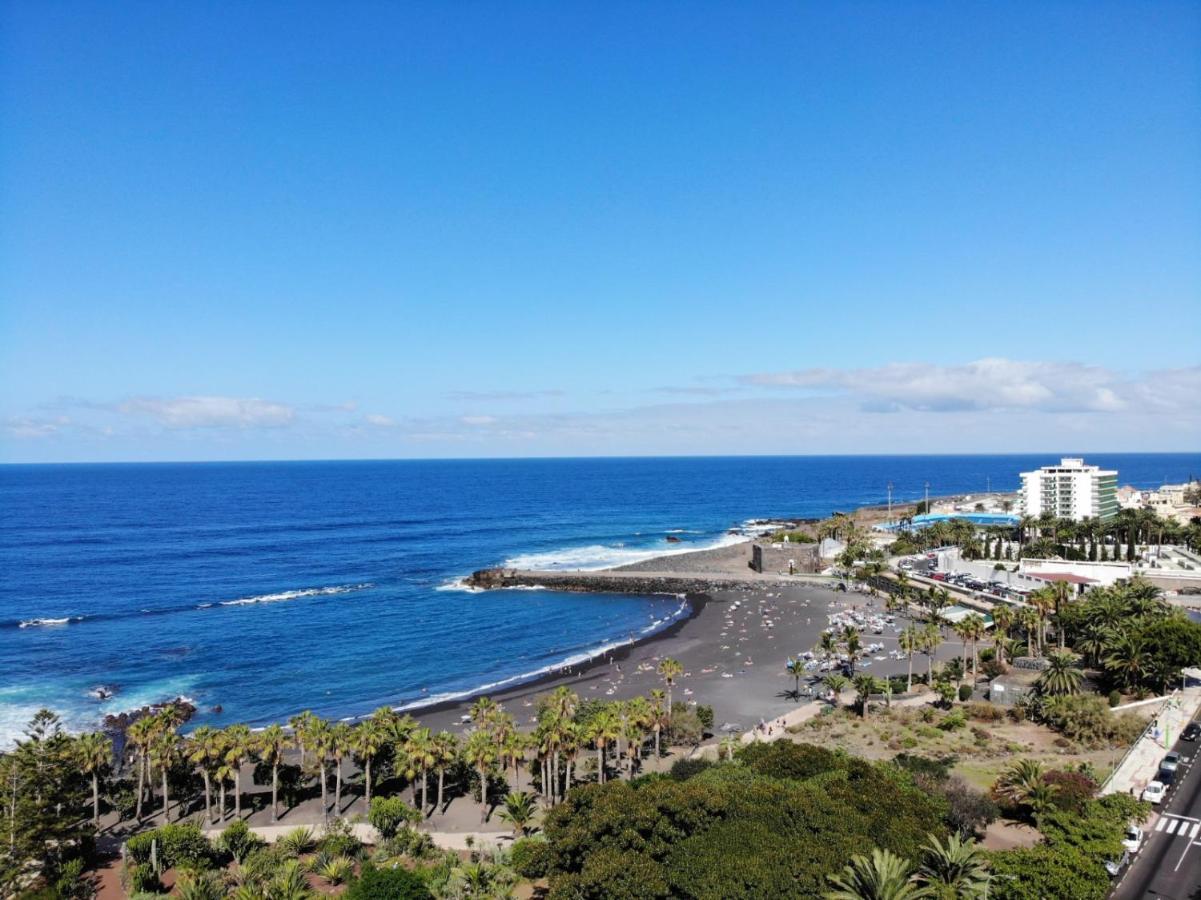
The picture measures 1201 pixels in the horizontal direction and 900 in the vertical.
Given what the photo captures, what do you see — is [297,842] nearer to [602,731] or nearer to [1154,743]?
[602,731]

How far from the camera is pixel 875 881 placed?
24328mm

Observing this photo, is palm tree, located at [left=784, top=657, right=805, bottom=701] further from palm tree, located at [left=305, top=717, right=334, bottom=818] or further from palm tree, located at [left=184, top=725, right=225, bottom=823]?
palm tree, located at [left=184, top=725, right=225, bottom=823]

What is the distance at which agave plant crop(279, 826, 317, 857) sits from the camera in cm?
3547

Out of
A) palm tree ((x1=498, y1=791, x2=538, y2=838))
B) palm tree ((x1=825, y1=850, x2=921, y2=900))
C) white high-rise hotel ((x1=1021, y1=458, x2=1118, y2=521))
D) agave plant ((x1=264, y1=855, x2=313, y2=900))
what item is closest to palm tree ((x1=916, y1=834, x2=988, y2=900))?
palm tree ((x1=825, y1=850, x2=921, y2=900))

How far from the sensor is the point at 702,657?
246ft

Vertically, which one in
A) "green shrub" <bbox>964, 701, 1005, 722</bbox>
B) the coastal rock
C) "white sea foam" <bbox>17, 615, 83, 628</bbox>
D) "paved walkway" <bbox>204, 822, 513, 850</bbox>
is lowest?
the coastal rock

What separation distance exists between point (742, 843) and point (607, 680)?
40954mm

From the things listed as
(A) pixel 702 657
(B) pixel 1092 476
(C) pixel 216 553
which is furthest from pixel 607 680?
(B) pixel 1092 476

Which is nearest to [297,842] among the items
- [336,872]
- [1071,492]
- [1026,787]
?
[336,872]

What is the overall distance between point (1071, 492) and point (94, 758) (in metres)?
153

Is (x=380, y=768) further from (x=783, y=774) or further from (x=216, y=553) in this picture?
(x=216, y=553)

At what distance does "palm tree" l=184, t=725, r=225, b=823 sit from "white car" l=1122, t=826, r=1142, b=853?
139 ft

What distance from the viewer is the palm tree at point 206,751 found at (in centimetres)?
4000

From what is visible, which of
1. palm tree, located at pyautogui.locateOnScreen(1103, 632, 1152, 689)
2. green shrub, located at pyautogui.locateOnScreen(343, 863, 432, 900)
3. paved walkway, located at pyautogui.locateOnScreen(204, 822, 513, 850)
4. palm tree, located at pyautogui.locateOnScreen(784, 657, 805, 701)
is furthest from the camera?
palm tree, located at pyautogui.locateOnScreen(784, 657, 805, 701)
